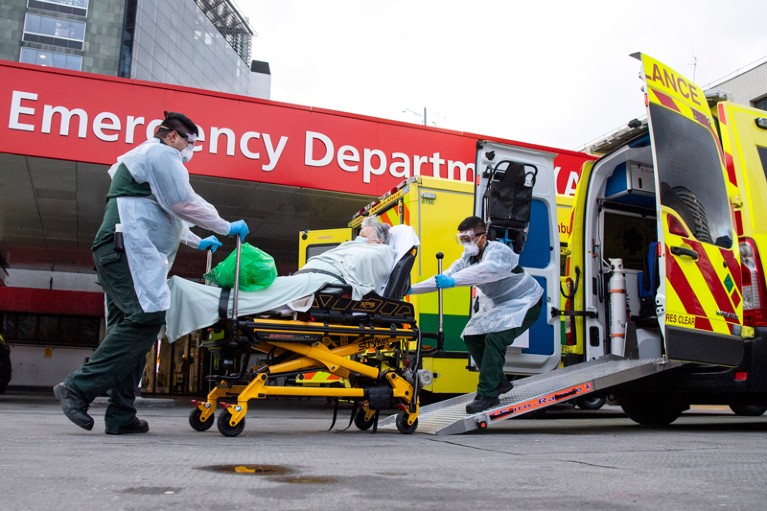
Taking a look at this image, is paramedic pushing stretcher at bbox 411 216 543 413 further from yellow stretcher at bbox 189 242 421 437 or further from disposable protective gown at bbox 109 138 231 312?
disposable protective gown at bbox 109 138 231 312

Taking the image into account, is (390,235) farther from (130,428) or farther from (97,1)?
(97,1)

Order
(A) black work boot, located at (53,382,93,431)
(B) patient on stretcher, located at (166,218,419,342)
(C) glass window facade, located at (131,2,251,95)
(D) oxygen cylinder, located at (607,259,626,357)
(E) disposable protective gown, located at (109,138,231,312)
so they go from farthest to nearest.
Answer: (C) glass window facade, located at (131,2,251,95) → (D) oxygen cylinder, located at (607,259,626,357) → (B) patient on stretcher, located at (166,218,419,342) → (E) disposable protective gown, located at (109,138,231,312) → (A) black work boot, located at (53,382,93,431)

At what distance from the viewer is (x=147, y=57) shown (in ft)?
211

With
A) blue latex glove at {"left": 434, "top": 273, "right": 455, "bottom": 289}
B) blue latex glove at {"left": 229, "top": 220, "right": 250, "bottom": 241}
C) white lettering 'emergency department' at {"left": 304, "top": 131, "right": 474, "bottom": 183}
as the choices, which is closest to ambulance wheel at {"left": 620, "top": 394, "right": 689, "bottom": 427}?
blue latex glove at {"left": 434, "top": 273, "right": 455, "bottom": 289}

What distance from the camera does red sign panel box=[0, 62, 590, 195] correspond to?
9.22 meters

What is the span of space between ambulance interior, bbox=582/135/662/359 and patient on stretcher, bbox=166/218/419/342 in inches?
82.3

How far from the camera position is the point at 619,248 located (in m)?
7.06

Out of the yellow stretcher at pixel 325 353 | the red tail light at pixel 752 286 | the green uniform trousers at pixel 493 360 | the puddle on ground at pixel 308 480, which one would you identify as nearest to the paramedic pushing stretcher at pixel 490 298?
the green uniform trousers at pixel 493 360

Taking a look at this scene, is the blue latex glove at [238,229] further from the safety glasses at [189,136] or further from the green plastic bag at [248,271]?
the safety glasses at [189,136]

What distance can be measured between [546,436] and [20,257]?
615 inches

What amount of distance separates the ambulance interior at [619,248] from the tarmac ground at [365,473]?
2.02 metres

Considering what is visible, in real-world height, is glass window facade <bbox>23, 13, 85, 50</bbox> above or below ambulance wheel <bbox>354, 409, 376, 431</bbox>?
above

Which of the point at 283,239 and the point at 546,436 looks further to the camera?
the point at 283,239

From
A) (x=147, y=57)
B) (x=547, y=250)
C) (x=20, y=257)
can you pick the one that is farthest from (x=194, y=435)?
(x=147, y=57)
